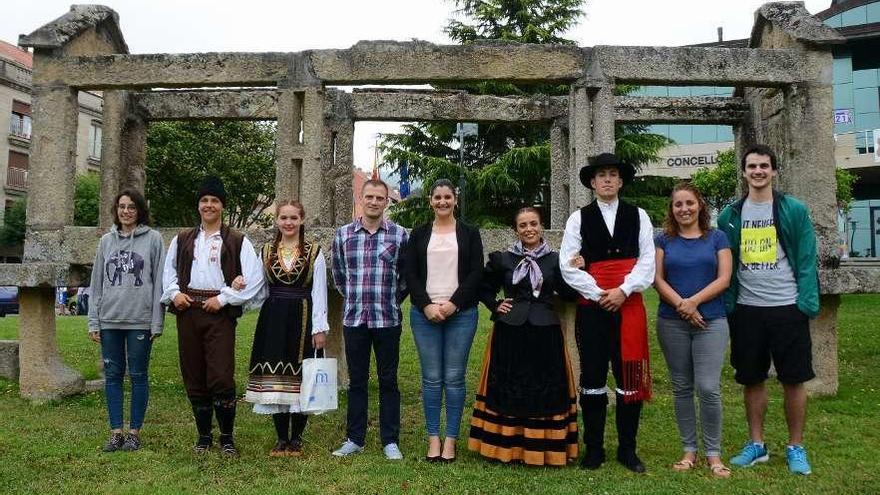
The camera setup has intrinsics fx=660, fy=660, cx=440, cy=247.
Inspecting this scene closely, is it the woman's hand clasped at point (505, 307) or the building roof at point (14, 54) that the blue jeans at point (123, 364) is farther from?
the building roof at point (14, 54)

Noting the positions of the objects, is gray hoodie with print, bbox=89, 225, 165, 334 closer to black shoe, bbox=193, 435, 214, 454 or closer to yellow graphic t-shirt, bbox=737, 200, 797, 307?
black shoe, bbox=193, 435, 214, 454

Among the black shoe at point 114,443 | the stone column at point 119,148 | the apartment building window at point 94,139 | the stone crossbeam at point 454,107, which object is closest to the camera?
the black shoe at point 114,443

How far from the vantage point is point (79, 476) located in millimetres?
4445

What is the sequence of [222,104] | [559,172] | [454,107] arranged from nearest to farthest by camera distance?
[222,104] → [454,107] → [559,172]

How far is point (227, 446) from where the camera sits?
5.00m

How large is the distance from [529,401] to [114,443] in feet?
10.5

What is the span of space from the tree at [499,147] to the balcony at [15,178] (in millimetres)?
21058

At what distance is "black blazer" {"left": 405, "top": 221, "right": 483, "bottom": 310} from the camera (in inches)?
184

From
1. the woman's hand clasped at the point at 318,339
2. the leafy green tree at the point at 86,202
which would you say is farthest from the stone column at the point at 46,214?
the leafy green tree at the point at 86,202

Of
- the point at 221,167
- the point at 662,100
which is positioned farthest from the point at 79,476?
the point at 221,167

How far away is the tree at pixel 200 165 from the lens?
2064 cm

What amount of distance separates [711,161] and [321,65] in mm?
31655

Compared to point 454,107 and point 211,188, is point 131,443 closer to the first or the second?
point 211,188

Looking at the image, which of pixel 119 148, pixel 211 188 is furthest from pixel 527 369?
pixel 119 148
